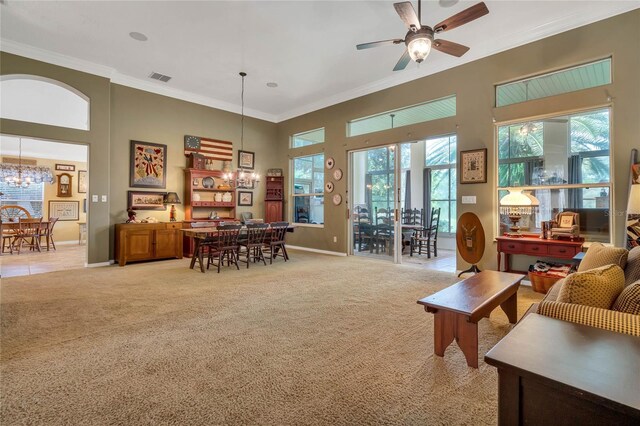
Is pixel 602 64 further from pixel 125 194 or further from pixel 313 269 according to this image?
pixel 125 194

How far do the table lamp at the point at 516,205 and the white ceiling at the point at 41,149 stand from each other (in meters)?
10.3

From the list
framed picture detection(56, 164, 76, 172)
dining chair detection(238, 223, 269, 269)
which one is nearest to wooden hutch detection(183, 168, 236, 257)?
dining chair detection(238, 223, 269, 269)

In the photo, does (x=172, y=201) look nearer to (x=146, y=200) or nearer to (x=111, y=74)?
(x=146, y=200)

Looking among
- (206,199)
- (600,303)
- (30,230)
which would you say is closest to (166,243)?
(206,199)

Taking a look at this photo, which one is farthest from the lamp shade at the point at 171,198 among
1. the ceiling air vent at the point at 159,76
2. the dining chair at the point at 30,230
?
the dining chair at the point at 30,230

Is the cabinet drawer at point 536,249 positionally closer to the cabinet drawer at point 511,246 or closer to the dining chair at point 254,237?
the cabinet drawer at point 511,246

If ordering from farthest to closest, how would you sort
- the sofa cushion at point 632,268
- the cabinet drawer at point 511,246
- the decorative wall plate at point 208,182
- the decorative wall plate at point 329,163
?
the decorative wall plate at point 329,163
the decorative wall plate at point 208,182
the cabinet drawer at point 511,246
the sofa cushion at point 632,268

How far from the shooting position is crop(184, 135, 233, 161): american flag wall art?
7.01 metres

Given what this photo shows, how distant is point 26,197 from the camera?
9.23 meters

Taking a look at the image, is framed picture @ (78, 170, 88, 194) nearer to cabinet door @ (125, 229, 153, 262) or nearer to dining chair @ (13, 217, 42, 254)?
dining chair @ (13, 217, 42, 254)

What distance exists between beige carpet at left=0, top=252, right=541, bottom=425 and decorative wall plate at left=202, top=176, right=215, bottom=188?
3393 mm

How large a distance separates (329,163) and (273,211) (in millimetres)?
2118

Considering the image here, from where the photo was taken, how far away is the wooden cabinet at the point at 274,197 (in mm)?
8297

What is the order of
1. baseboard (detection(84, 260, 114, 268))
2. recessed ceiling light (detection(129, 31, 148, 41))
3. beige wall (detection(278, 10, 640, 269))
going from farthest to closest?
baseboard (detection(84, 260, 114, 268)), recessed ceiling light (detection(129, 31, 148, 41)), beige wall (detection(278, 10, 640, 269))
